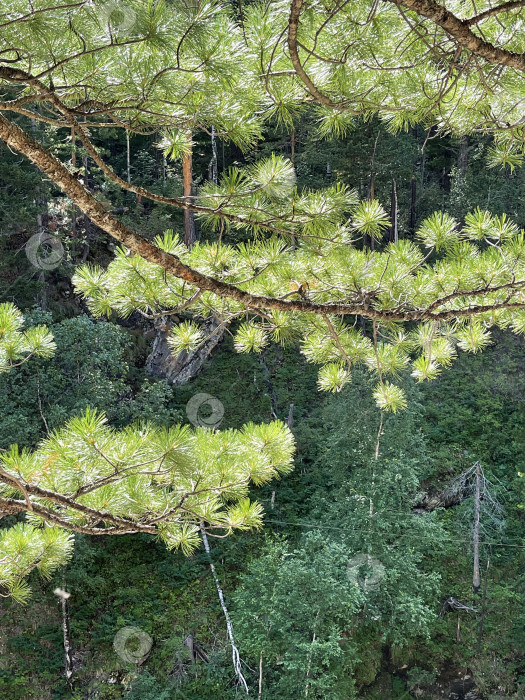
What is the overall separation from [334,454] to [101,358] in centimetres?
308

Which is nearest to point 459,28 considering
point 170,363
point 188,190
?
point 188,190

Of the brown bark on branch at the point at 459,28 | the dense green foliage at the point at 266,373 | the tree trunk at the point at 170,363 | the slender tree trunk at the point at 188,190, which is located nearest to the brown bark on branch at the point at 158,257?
the dense green foliage at the point at 266,373

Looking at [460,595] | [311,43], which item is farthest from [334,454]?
[311,43]

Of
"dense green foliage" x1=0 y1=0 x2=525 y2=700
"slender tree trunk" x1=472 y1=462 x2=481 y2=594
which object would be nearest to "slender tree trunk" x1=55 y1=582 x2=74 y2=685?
"dense green foliage" x1=0 y1=0 x2=525 y2=700

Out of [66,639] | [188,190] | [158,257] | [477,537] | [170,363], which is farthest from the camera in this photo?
[170,363]

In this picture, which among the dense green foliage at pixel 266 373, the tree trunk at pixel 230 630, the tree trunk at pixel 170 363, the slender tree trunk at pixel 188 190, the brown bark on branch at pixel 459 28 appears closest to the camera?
the brown bark on branch at pixel 459 28

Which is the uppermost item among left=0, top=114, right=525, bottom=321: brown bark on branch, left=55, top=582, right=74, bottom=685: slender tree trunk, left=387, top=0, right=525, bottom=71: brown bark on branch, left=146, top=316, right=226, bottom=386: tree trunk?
left=387, top=0, right=525, bottom=71: brown bark on branch

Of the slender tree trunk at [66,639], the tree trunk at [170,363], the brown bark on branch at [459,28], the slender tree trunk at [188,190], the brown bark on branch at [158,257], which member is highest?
the brown bark on branch at [459,28]

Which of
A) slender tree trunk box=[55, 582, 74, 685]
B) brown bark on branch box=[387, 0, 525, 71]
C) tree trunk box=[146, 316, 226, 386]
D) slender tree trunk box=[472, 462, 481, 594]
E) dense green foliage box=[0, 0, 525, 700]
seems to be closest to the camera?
brown bark on branch box=[387, 0, 525, 71]

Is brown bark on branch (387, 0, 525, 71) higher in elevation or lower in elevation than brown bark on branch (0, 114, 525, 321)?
higher

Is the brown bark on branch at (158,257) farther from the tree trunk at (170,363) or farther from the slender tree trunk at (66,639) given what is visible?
the tree trunk at (170,363)

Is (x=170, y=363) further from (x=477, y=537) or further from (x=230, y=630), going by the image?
(x=477, y=537)

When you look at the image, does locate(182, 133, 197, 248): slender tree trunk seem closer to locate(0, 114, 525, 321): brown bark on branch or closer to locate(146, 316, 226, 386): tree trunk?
locate(146, 316, 226, 386): tree trunk

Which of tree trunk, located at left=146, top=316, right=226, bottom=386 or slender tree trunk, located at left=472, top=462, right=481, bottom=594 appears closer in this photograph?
slender tree trunk, located at left=472, top=462, right=481, bottom=594
